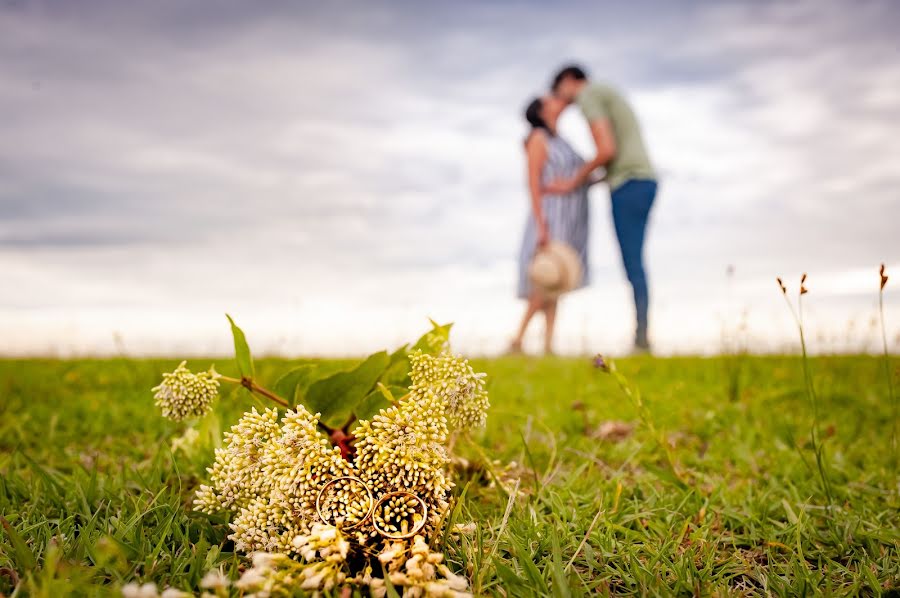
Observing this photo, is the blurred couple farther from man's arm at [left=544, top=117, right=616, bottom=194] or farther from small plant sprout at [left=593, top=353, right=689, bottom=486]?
small plant sprout at [left=593, top=353, right=689, bottom=486]

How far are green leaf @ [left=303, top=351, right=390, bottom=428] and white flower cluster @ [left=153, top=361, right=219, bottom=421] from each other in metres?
0.30

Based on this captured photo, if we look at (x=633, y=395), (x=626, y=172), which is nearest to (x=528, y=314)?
(x=626, y=172)

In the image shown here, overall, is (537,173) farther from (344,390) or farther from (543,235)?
(344,390)

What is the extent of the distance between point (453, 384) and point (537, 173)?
9.32m

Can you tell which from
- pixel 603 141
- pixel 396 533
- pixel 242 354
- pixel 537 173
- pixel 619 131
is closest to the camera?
pixel 396 533

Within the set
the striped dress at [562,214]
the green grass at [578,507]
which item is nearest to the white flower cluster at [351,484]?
the green grass at [578,507]

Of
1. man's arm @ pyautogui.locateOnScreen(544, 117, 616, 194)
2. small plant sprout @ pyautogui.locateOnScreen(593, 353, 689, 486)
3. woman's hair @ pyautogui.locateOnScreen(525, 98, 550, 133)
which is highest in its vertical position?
woman's hair @ pyautogui.locateOnScreen(525, 98, 550, 133)

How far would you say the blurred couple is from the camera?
10.1m

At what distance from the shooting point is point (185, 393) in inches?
82.4

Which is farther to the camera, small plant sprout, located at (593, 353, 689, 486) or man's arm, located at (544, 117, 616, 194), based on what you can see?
man's arm, located at (544, 117, 616, 194)

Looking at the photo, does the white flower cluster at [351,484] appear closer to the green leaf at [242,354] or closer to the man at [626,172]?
the green leaf at [242,354]

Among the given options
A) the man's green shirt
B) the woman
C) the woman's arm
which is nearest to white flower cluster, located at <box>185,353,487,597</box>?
the man's green shirt

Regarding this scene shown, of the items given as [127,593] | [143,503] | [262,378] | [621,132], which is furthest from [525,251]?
[127,593]

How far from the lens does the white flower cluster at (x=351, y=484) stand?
1770mm
